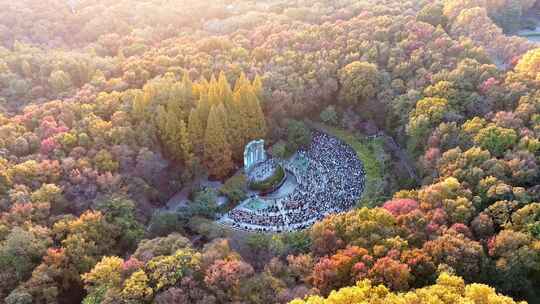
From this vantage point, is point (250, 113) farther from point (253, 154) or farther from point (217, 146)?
point (217, 146)

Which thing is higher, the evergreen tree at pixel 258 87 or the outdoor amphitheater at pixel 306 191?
the evergreen tree at pixel 258 87

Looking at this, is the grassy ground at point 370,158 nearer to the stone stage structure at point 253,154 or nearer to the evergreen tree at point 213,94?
the stone stage structure at point 253,154

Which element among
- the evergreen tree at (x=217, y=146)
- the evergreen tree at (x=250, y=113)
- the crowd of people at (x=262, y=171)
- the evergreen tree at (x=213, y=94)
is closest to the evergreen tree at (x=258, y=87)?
the evergreen tree at (x=250, y=113)

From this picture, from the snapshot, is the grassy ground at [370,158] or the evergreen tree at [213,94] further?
the evergreen tree at [213,94]

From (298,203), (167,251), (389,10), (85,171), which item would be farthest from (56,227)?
(389,10)

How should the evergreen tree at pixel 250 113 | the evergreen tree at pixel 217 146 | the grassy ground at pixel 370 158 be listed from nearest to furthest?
the grassy ground at pixel 370 158 < the evergreen tree at pixel 217 146 < the evergreen tree at pixel 250 113

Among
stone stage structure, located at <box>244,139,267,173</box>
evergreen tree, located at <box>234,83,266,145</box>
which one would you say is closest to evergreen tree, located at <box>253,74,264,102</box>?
evergreen tree, located at <box>234,83,266,145</box>
